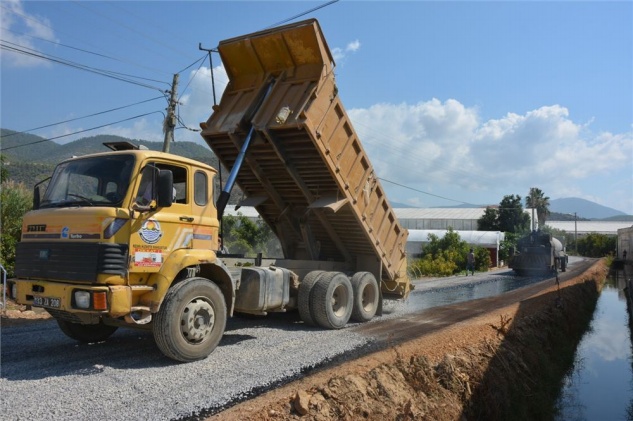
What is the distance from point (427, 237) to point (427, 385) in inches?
1265

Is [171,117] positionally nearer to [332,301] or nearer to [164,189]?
[332,301]

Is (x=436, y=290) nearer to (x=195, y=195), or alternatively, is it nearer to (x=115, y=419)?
(x=195, y=195)

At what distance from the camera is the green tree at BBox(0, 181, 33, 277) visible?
1412 cm

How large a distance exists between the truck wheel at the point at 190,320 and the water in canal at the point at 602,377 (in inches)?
266

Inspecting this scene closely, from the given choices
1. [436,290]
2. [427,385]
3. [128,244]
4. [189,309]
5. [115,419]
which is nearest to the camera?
[115,419]

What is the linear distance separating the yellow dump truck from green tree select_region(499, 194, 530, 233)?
4653 centimetres

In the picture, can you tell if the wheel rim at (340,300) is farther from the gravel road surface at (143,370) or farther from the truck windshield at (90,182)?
the truck windshield at (90,182)

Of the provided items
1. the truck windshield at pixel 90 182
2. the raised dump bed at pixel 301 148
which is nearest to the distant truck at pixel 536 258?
the raised dump bed at pixel 301 148

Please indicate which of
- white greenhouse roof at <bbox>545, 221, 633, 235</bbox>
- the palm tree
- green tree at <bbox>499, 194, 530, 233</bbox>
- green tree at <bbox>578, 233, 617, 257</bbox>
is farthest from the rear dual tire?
white greenhouse roof at <bbox>545, 221, 633, 235</bbox>

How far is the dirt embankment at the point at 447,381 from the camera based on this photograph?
5.11 meters

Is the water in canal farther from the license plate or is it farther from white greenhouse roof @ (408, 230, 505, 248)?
white greenhouse roof @ (408, 230, 505, 248)

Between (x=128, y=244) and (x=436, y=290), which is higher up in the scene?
(x=128, y=244)

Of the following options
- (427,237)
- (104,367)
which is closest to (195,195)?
(104,367)

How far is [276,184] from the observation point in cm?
957
